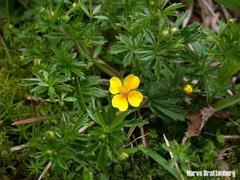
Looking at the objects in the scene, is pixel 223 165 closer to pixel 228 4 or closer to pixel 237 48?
pixel 237 48

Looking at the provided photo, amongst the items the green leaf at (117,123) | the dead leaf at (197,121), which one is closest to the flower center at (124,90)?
the green leaf at (117,123)

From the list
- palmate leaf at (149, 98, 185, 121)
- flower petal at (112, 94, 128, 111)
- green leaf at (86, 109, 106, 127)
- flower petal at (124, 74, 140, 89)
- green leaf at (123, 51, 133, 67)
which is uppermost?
green leaf at (123, 51, 133, 67)

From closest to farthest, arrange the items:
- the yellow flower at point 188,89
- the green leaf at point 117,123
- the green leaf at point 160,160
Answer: the green leaf at point 117,123 → the green leaf at point 160,160 → the yellow flower at point 188,89

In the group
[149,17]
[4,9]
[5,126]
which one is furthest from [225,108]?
[4,9]

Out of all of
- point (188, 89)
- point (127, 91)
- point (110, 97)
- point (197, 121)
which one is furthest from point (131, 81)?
point (197, 121)

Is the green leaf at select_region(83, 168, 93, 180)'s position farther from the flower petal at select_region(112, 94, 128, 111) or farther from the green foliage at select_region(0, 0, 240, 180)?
the flower petal at select_region(112, 94, 128, 111)

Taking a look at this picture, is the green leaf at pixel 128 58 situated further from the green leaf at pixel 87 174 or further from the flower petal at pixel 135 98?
the green leaf at pixel 87 174

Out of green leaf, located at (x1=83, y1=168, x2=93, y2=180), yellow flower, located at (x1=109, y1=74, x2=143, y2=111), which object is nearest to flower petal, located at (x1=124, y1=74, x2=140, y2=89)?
yellow flower, located at (x1=109, y1=74, x2=143, y2=111)
